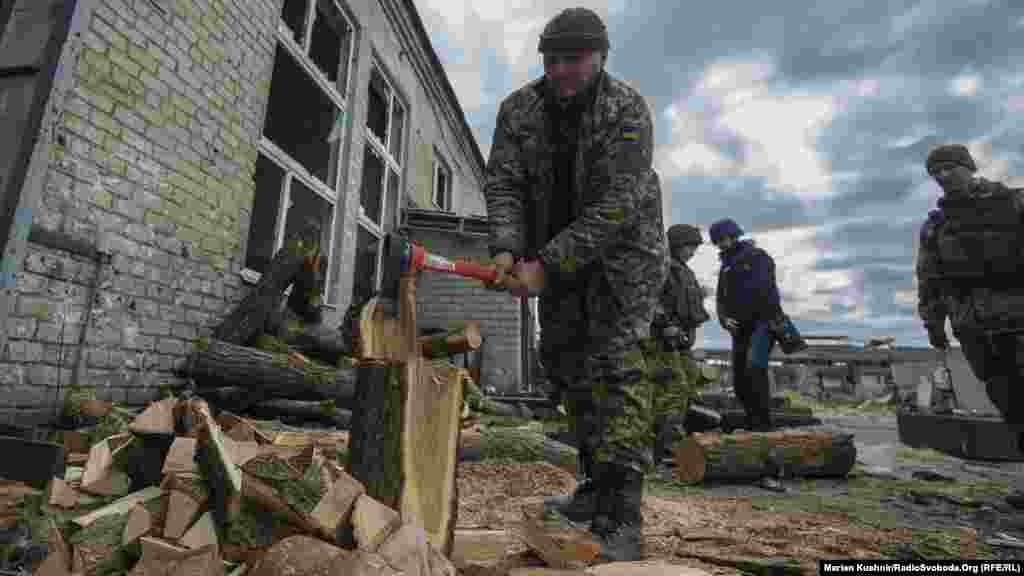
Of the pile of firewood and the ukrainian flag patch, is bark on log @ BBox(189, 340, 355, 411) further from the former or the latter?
the ukrainian flag patch

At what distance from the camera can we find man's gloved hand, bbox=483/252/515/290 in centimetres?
219

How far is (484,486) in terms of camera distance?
3.20m

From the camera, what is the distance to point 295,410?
14.8ft

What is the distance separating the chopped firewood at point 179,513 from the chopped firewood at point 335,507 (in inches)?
19.2

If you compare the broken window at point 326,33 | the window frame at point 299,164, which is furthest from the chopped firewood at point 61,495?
the broken window at point 326,33

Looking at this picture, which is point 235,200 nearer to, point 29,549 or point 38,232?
point 38,232

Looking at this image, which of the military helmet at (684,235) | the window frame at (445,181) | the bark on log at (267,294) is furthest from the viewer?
the window frame at (445,181)

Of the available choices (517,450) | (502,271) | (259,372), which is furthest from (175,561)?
(259,372)

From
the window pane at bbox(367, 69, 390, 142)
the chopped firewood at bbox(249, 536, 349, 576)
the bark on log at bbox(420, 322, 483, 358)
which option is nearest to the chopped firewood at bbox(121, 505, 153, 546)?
the chopped firewood at bbox(249, 536, 349, 576)

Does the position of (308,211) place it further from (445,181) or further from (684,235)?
(445,181)

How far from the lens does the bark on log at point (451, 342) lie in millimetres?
1721

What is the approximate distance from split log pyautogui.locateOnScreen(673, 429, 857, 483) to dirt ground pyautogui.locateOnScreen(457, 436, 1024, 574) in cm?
11

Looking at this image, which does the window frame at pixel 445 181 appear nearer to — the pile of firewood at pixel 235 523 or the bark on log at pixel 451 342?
the bark on log at pixel 451 342

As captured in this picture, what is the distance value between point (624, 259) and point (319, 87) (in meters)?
5.88
